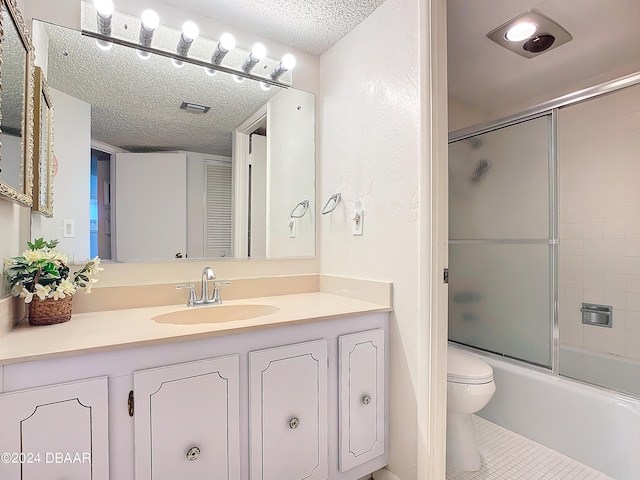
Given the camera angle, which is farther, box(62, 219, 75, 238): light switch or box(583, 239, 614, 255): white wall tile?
box(583, 239, 614, 255): white wall tile

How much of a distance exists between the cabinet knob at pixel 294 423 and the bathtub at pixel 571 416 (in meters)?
1.45

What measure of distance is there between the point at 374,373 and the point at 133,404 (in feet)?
2.97

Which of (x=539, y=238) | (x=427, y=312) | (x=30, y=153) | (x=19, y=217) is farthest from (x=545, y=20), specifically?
(x=19, y=217)

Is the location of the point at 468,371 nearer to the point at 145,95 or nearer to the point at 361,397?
the point at 361,397

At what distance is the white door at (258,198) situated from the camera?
183 cm

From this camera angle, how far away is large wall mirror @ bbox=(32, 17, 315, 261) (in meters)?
1.41

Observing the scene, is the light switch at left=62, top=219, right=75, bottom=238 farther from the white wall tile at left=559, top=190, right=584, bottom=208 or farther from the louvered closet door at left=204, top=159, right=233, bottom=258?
the white wall tile at left=559, top=190, right=584, bottom=208

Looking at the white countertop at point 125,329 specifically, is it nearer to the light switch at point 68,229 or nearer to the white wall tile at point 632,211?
the light switch at point 68,229

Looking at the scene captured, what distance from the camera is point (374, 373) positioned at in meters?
1.46

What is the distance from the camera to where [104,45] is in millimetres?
1473

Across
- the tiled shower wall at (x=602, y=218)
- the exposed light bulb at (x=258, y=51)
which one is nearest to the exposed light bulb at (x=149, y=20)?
the exposed light bulb at (x=258, y=51)

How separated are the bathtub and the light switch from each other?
240 cm

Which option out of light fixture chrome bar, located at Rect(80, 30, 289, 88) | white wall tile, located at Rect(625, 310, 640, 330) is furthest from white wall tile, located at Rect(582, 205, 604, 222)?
light fixture chrome bar, located at Rect(80, 30, 289, 88)

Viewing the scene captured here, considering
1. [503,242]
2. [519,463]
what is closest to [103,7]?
[503,242]
